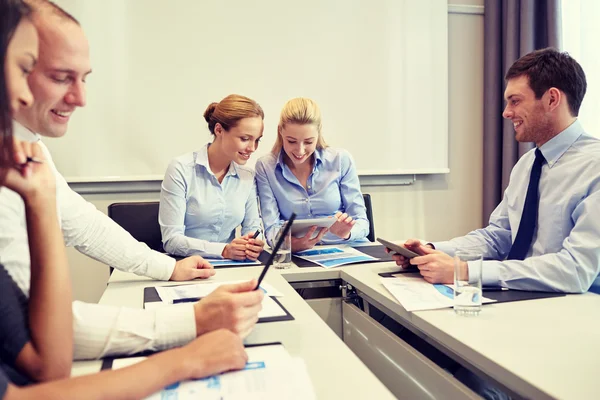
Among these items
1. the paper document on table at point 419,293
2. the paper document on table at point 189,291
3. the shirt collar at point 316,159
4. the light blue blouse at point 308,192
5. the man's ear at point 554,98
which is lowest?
the paper document on table at point 419,293

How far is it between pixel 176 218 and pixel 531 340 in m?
1.48

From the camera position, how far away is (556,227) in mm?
1502

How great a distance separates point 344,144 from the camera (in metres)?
3.23

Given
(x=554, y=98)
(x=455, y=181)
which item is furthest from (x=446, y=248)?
(x=455, y=181)

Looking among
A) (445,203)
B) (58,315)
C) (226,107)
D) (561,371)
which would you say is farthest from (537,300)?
(445,203)

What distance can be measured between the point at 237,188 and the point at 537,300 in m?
1.40

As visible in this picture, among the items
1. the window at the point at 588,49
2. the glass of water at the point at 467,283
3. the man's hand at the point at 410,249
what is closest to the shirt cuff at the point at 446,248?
the man's hand at the point at 410,249

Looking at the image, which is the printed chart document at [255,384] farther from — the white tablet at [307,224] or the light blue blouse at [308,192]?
the light blue blouse at [308,192]

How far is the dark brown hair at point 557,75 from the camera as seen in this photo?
5.32 feet

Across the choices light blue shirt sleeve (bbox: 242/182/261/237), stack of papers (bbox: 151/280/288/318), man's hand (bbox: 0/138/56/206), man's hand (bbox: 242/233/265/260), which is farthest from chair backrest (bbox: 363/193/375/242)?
man's hand (bbox: 0/138/56/206)

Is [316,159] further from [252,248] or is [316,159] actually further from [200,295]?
[200,295]

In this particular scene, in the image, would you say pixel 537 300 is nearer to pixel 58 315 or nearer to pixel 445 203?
pixel 58 315

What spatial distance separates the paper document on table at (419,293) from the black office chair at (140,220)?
1.20 m

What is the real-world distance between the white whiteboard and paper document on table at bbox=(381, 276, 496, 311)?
1.82m
